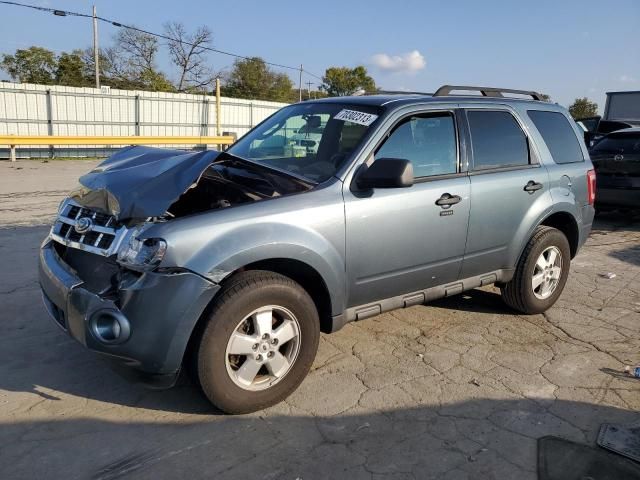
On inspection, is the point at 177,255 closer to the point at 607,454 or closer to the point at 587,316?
the point at 607,454

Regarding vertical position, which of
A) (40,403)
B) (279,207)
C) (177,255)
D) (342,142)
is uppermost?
(342,142)

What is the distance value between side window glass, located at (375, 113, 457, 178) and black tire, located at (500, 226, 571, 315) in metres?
1.16

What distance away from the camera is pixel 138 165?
354 centimetres

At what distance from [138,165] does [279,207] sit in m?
1.10

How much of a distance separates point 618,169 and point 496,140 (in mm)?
5526

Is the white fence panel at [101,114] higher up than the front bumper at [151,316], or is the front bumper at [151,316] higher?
the white fence panel at [101,114]

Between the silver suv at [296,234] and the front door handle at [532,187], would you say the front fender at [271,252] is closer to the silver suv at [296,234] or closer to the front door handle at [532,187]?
the silver suv at [296,234]

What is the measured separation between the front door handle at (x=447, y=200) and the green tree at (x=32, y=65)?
1792 inches

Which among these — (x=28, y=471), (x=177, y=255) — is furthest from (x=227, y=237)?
(x=28, y=471)

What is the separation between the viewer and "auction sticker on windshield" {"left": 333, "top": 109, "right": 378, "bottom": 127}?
3.75 metres

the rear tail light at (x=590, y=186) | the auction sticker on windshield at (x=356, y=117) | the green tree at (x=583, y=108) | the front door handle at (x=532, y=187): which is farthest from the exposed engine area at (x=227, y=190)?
the green tree at (x=583, y=108)

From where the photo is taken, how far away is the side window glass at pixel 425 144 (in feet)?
12.3

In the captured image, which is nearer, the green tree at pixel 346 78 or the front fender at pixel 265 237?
the front fender at pixel 265 237

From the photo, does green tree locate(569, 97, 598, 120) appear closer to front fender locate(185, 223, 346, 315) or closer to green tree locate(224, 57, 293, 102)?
green tree locate(224, 57, 293, 102)
